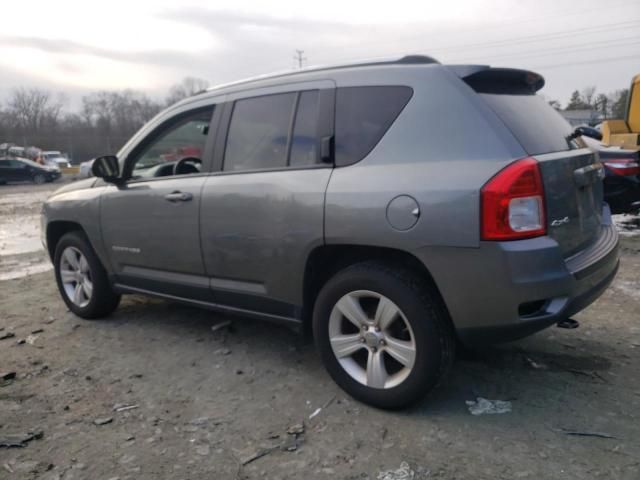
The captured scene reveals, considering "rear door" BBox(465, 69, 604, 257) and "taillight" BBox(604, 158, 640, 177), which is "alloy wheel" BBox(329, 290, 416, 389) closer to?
"rear door" BBox(465, 69, 604, 257)

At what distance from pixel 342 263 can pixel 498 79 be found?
1361 mm

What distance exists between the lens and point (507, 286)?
2.60m

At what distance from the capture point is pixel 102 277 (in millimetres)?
4699

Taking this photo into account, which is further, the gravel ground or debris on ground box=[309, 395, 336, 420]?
debris on ground box=[309, 395, 336, 420]

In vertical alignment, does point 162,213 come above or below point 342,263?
above

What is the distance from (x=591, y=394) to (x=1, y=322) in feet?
15.7

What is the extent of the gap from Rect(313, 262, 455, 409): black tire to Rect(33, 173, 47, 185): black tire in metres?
30.3

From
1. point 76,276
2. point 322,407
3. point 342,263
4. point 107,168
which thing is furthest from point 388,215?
point 76,276

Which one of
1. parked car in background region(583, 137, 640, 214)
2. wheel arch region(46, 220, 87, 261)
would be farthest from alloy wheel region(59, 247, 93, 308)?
parked car in background region(583, 137, 640, 214)

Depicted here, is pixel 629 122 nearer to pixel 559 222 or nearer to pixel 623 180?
pixel 623 180

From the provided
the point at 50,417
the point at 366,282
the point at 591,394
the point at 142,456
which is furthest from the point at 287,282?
the point at 591,394

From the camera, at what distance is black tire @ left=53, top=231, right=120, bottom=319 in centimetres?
470

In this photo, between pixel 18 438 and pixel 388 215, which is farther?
pixel 18 438

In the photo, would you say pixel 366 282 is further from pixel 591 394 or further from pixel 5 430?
pixel 5 430
